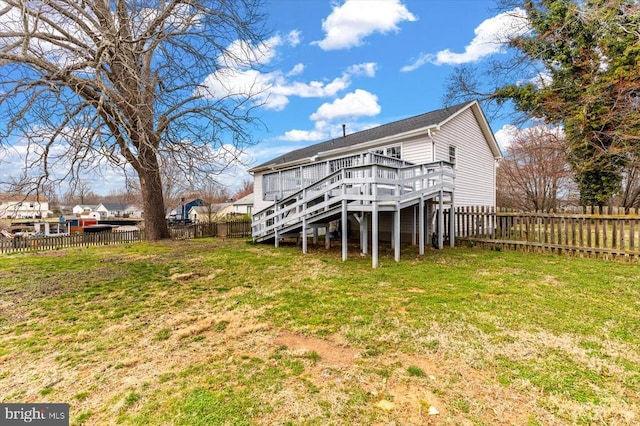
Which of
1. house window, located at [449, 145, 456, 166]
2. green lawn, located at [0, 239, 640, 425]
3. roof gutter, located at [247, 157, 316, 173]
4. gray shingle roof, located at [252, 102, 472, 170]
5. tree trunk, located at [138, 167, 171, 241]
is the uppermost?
gray shingle roof, located at [252, 102, 472, 170]

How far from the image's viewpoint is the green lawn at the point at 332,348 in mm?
2295

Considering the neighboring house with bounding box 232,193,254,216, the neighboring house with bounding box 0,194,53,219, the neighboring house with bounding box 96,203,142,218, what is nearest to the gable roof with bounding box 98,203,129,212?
the neighboring house with bounding box 96,203,142,218

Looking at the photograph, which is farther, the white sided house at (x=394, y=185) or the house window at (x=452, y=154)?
the house window at (x=452, y=154)

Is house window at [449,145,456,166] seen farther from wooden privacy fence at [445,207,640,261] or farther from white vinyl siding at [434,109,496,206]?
wooden privacy fence at [445,207,640,261]

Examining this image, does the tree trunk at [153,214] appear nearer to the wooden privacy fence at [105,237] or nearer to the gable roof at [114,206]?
the wooden privacy fence at [105,237]

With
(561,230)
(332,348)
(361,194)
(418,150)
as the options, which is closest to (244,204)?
(418,150)

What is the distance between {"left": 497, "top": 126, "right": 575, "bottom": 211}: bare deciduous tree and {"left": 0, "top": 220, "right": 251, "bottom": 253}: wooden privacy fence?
2115cm

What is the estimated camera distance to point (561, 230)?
8.37 meters

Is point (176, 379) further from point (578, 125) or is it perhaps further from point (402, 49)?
point (578, 125)

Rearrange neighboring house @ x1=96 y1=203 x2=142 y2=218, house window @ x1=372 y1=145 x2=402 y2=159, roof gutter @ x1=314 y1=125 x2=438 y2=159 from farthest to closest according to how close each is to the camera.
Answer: neighboring house @ x1=96 y1=203 x2=142 y2=218 → house window @ x1=372 y1=145 x2=402 y2=159 → roof gutter @ x1=314 y1=125 x2=438 y2=159

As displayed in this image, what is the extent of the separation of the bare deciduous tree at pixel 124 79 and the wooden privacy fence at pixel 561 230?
7.85m

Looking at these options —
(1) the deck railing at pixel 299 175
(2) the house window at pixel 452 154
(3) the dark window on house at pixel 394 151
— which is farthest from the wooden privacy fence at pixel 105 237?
(2) the house window at pixel 452 154

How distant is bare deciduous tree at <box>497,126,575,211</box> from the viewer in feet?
72.4

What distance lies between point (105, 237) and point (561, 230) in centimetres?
1767
